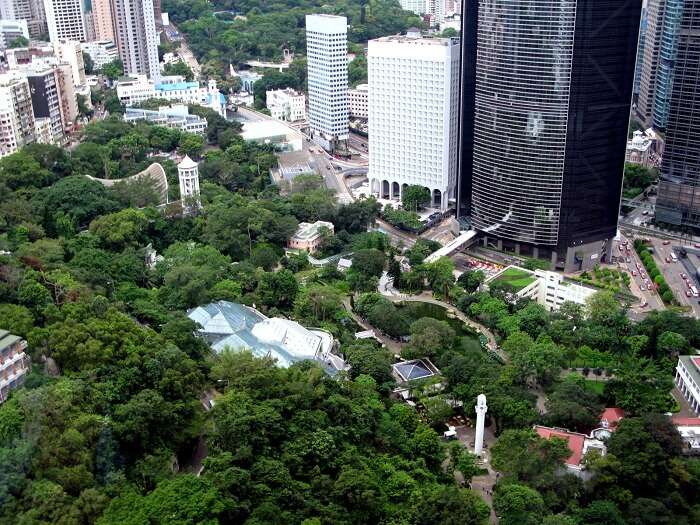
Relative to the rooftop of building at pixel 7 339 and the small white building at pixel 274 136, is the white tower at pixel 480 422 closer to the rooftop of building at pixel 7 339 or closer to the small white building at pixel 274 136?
the rooftop of building at pixel 7 339

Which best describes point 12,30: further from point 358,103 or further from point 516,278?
point 516,278

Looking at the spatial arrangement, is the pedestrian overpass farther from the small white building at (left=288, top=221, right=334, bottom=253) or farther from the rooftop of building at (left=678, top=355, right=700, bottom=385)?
the rooftop of building at (left=678, top=355, right=700, bottom=385)

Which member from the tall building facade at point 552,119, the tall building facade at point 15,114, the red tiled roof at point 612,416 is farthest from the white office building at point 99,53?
the red tiled roof at point 612,416

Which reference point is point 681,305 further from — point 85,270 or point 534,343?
point 85,270

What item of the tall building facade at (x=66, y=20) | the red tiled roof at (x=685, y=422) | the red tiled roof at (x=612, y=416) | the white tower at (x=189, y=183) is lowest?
the red tiled roof at (x=612, y=416)

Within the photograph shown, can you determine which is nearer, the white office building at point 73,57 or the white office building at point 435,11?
the white office building at point 73,57

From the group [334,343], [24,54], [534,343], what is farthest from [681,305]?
[24,54]
